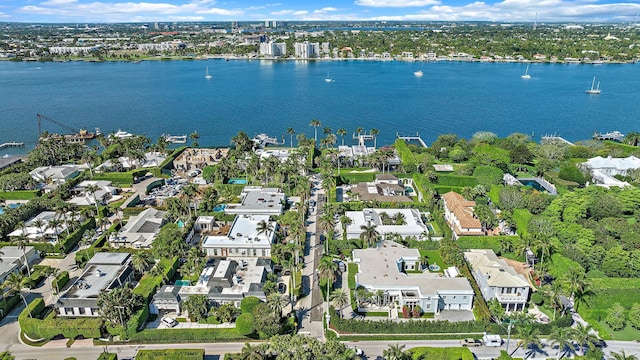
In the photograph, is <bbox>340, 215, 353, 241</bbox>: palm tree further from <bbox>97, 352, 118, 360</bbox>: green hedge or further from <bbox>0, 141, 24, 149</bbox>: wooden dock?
<bbox>0, 141, 24, 149</bbox>: wooden dock

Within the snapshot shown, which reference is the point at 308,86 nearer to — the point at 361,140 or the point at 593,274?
the point at 361,140

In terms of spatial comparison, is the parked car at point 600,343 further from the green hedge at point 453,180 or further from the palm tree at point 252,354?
the green hedge at point 453,180

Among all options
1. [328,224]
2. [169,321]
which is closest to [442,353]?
[328,224]

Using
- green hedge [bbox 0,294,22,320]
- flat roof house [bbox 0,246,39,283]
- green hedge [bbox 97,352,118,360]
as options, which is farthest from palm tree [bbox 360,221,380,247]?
flat roof house [bbox 0,246,39,283]

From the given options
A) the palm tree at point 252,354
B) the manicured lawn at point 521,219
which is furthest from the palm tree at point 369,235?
the palm tree at point 252,354

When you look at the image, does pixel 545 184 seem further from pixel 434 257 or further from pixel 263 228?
pixel 263 228

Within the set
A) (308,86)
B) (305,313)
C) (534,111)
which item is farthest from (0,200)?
(534,111)
